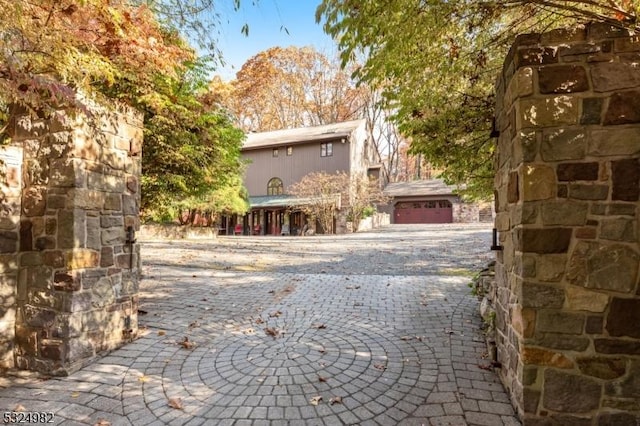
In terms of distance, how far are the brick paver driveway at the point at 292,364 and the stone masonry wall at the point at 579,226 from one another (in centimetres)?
64

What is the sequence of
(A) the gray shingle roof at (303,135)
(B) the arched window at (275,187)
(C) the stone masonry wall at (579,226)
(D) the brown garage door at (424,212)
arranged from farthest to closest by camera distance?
(D) the brown garage door at (424,212) < (B) the arched window at (275,187) < (A) the gray shingle roof at (303,135) < (C) the stone masonry wall at (579,226)

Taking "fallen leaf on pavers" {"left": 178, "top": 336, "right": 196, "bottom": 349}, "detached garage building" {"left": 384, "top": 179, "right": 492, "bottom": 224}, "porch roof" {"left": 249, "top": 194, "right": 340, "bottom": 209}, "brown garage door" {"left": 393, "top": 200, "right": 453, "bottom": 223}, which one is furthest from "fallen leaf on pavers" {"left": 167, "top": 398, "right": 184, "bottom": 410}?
"brown garage door" {"left": 393, "top": 200, "right": 453, "bottom": 223}

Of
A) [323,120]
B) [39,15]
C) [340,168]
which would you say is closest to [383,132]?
[323,120]

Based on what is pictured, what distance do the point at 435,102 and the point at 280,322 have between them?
3802 mm

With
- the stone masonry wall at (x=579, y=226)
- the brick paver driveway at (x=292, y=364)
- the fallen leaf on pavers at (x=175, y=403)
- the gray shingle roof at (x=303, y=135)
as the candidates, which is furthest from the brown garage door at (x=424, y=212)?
the fallen leaf on pavers at (x=175, y=403)

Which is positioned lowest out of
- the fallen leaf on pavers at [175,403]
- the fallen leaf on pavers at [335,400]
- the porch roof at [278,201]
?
the fallen leaf on pavers at [175,403]

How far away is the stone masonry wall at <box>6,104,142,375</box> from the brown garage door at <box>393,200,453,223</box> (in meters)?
27.1

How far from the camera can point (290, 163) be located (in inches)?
985

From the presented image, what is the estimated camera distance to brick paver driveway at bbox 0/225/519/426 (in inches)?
108

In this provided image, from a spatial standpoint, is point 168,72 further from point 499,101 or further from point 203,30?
point 499,101

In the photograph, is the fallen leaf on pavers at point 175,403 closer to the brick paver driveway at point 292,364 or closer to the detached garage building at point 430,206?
the brick paver driveway at point 292,364

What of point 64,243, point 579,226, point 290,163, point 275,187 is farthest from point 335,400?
point 275,187

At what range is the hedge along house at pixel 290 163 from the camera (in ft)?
76.3

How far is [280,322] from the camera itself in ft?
15.8
